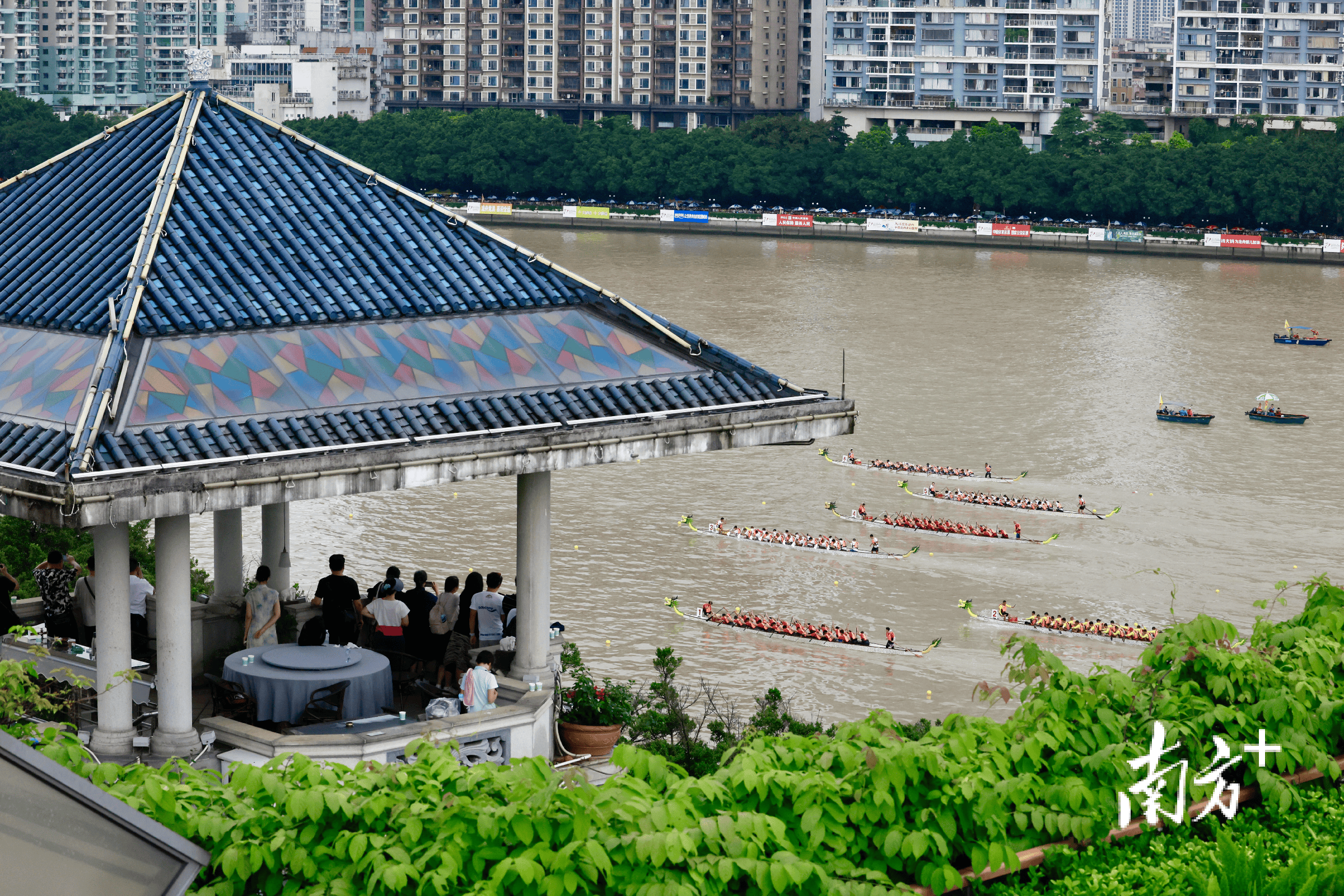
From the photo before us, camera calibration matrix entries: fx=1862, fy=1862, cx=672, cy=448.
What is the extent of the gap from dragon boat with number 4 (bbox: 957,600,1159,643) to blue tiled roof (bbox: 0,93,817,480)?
24241 mm

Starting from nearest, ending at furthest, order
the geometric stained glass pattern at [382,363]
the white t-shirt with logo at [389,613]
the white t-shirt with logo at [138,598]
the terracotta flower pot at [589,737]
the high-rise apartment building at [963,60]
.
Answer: the geometric stained glass pattern at [382,363] < the terracotta flower pot at [589,737] < the white t-shirt with logo at [138,598] < the white t-shirt with logo at [389,613] < the high-rise apartment building at [963,60]

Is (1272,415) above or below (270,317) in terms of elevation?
below

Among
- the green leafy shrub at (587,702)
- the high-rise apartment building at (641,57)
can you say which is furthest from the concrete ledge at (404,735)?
the high-rise apartment building at (641,57)

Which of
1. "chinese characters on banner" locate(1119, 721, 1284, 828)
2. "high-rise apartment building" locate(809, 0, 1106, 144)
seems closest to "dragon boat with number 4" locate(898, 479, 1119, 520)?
"chinese characters on banner" locate(1119, 721, 1284, 828)

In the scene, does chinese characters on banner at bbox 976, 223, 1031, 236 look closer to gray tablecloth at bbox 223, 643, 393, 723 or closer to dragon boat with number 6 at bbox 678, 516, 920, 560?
dragon boat with number 6 at bbox 678, 516, 920, 560

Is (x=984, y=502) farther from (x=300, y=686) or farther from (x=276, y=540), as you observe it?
(x=300, y=686)

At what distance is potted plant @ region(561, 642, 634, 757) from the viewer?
18922 mm

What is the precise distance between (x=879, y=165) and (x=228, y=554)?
14188 cm

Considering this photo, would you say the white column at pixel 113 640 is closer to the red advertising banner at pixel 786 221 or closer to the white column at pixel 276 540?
the white column at pixel 276 540

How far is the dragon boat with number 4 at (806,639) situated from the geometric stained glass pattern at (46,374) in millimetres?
26311

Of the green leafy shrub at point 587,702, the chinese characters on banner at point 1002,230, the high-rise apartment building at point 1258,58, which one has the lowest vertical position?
the green leafy shrub at point 587,702

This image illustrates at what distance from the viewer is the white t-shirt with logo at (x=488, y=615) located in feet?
66.2

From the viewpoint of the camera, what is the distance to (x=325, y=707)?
17.2 m

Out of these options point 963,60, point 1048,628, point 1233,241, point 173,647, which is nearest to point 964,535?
point 1048,628
